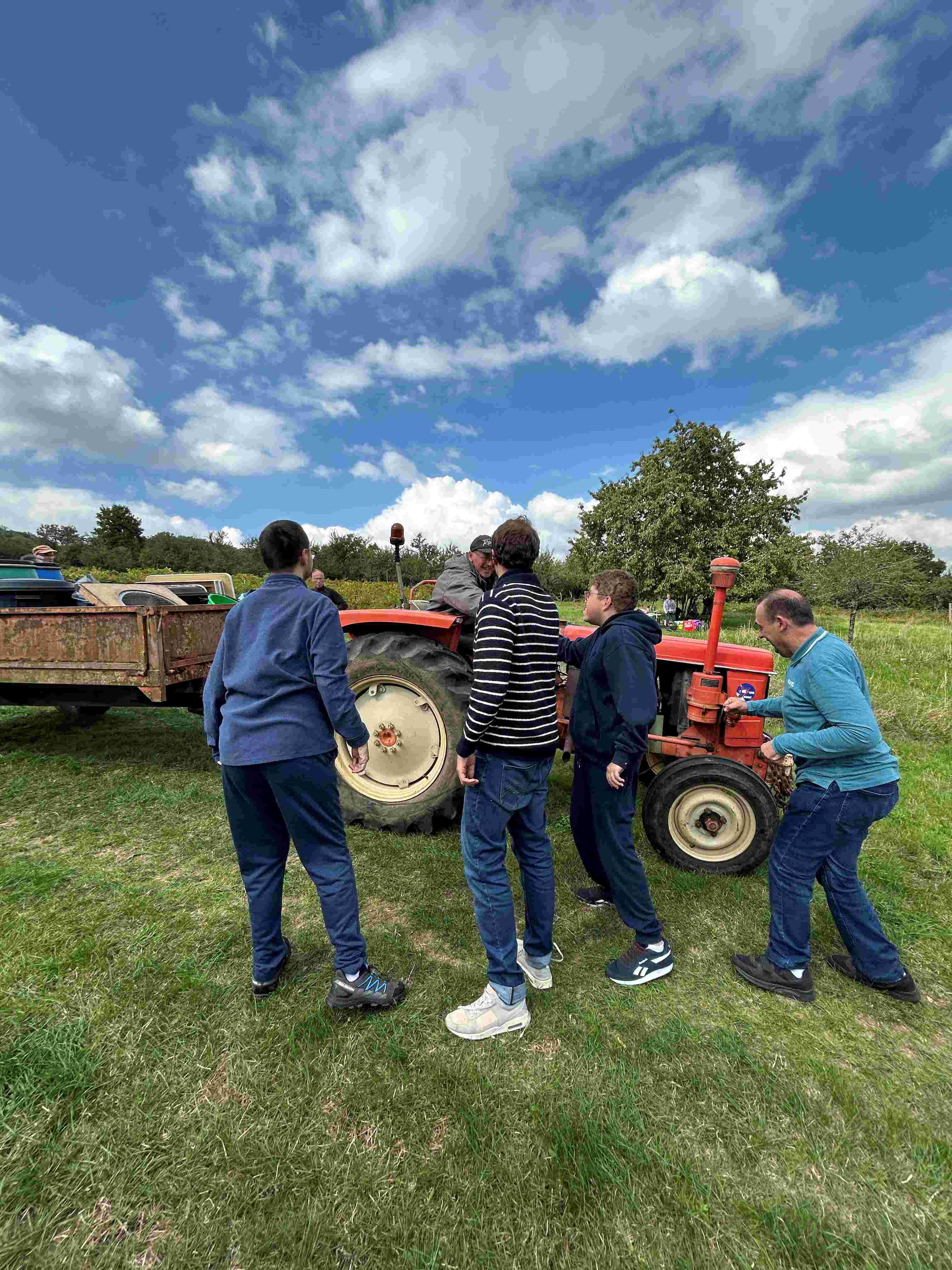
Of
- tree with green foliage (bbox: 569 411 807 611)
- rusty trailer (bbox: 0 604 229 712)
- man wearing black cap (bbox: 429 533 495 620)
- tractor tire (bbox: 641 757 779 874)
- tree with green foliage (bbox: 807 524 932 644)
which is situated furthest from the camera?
tree with green foliage (bbox: 569 411 807 611)

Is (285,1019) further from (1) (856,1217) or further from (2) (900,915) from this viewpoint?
(2) (900,915)

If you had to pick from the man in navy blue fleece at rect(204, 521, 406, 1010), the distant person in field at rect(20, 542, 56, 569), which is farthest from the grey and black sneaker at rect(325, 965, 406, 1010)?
the distant person in field at rect(20, 542, 56, 569)

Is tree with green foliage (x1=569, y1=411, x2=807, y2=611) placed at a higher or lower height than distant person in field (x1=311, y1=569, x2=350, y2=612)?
higher

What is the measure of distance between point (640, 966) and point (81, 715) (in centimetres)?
637

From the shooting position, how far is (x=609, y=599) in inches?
91.9

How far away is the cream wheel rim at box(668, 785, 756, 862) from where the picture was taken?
9.45ft

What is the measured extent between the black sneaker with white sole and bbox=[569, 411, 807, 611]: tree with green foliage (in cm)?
1957

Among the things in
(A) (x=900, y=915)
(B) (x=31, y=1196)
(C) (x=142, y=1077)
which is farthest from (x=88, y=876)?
(A) (x=900, y=915)

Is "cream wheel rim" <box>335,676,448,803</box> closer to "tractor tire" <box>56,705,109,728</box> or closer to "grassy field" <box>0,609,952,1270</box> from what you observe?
"grassy field" <box>0,609,952,1270</box>

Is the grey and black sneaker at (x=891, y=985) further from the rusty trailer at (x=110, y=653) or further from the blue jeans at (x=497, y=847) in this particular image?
the rusty trailer at (x=110, y=653)

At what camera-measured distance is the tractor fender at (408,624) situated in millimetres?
3557

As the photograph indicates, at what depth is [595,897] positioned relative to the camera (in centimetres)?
275

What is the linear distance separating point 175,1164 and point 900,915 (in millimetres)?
3128

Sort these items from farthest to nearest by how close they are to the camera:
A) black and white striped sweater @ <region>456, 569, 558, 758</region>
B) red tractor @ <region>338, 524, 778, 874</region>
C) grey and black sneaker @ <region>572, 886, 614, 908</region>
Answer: red tractor @ <region>338, 524, 778, 874</region> < grey and black sneaker @ <region>572, 886, 614, 908</region> < black and white striped sweater @ <region>456, 569, 558, 758</region>
